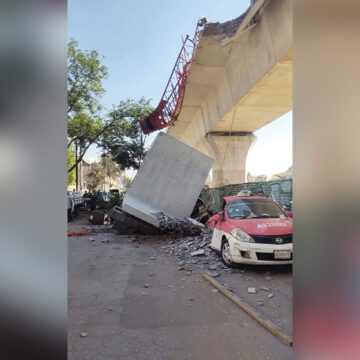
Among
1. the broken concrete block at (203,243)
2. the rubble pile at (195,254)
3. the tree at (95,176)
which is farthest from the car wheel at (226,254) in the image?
the tree at (95,176)

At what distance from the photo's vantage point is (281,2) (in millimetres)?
6629

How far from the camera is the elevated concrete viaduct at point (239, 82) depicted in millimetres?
7121

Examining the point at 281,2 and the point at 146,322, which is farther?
the point at 281,2

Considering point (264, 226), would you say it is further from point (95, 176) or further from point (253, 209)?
point (95, 176)

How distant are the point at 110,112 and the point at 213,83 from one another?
13.4m

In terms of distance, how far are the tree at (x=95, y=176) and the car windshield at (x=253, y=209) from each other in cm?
4502

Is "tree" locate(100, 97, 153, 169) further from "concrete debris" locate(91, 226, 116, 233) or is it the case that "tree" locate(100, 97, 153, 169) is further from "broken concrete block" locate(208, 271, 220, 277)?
"broken concrete block" locate(208, 271, 220, 277)

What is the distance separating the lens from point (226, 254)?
6785 mm
